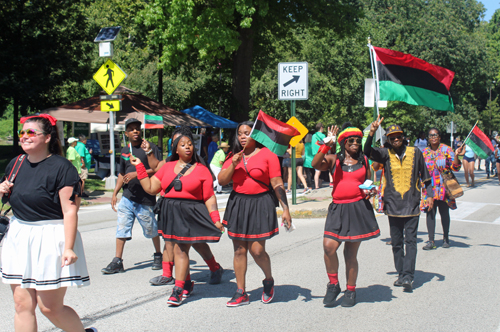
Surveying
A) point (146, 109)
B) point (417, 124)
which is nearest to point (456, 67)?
point (417, 124)

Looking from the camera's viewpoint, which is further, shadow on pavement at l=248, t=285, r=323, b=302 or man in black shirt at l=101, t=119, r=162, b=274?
man in black shirt at l=101, t=119, r=162, b=274

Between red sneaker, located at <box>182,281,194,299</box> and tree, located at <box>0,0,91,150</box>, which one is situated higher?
tree, located at <box>0,0,91,150</box>

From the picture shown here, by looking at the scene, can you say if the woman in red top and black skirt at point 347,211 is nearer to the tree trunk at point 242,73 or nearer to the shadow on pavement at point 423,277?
the shadow on pavement at point 423,277

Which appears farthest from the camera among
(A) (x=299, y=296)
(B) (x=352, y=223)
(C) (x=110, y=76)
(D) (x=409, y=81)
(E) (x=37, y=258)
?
(C) (x=110, y=76)

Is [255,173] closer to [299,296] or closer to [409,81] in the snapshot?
[299,296]

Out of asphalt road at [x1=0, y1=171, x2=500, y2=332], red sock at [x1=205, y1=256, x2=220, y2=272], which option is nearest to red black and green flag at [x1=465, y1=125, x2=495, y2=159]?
asphalt road at [x1=0, y1=171, x2=500, y2=332]

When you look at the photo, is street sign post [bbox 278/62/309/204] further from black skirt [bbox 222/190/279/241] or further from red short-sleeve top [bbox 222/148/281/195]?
black skirt [bbox 222/190/279/241]

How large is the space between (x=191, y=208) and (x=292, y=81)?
7.13 metres

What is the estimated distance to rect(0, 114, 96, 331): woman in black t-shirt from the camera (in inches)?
133

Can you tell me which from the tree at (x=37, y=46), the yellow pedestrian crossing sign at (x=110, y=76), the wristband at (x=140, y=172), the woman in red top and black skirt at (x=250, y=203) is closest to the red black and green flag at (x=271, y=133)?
the woman in red top and black skirt at (x=250, y=203)

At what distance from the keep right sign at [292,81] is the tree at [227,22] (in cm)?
596

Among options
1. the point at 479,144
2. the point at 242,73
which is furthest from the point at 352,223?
the point at 242,73

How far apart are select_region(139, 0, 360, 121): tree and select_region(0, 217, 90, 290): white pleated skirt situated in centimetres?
1440

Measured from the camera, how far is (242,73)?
65.3ft
